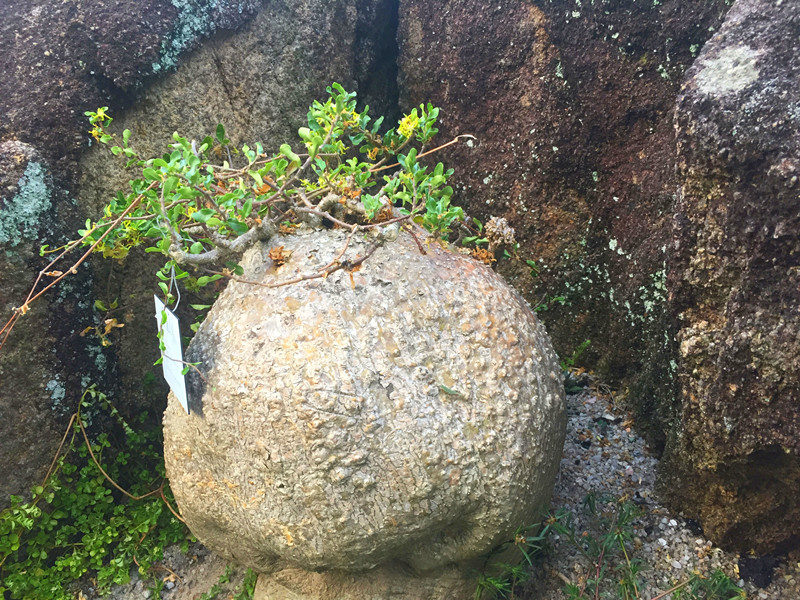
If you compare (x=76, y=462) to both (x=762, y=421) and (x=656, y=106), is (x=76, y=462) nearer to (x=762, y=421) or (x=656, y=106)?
(x=762, y=421)

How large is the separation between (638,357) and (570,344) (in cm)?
28

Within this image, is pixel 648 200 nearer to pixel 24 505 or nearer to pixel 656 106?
pixel 656 106

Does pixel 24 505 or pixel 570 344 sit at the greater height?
pixel 570 344

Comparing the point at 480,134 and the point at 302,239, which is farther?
the point at 480,134

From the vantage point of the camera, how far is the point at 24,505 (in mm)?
1788

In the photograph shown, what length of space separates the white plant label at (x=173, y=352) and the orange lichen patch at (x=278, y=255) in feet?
0.89

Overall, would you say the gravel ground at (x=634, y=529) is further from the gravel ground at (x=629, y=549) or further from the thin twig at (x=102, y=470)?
the thin twig at (x=102, y=470)

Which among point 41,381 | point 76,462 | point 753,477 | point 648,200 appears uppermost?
point 648,200

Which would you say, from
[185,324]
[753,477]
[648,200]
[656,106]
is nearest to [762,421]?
[753,477]

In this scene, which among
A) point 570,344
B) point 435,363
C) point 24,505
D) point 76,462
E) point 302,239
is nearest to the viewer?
point 435,363

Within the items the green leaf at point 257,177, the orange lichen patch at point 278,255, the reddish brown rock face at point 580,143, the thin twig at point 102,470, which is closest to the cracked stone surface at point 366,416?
the orange lichen patch at point 278,255

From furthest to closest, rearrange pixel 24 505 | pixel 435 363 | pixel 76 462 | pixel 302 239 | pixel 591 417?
1. pixel 591 417
2. pixel 76 462
3. pixel 24 505
4. pixel 302 239
5. pixel 435 363

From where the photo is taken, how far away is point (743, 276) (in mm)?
1414

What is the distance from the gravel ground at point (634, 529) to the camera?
155 centimetres
